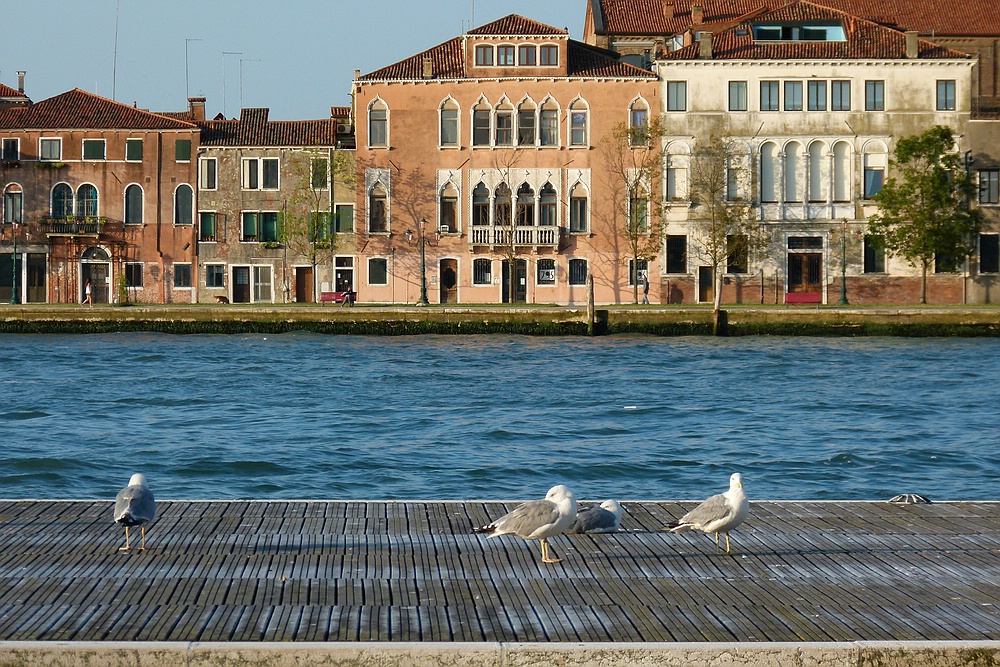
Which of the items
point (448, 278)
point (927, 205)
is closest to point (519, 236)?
point (448, 278)

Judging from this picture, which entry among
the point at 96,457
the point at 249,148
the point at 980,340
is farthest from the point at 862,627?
the point at 249,148

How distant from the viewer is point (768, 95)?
150 feet

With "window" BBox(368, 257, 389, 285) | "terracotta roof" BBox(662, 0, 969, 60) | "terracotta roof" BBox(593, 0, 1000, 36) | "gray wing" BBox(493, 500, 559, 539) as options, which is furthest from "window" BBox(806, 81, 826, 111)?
"gray wing" BBox(493, 500, 559, 539)

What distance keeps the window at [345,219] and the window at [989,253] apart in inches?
807

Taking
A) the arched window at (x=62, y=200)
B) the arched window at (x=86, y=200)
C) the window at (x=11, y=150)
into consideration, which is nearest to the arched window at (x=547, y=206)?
the arched window at (x=86, y=200)

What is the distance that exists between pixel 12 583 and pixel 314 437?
12.1m

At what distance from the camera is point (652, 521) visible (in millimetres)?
9977

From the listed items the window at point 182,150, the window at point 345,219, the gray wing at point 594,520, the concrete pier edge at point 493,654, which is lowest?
the concrete pier edge at point 493,654

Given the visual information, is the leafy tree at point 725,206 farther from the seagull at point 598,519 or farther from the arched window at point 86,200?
the seagull at point 598,519

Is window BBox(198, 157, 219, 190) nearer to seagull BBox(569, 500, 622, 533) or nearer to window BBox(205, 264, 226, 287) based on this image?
window BBox(205, 264, 226, 287)

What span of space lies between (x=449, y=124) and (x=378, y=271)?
5.39 m

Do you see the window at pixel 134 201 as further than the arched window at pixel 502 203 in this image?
Yes

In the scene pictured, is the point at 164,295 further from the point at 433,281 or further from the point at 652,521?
the point at 652,521

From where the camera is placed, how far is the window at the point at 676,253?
46812 mm
